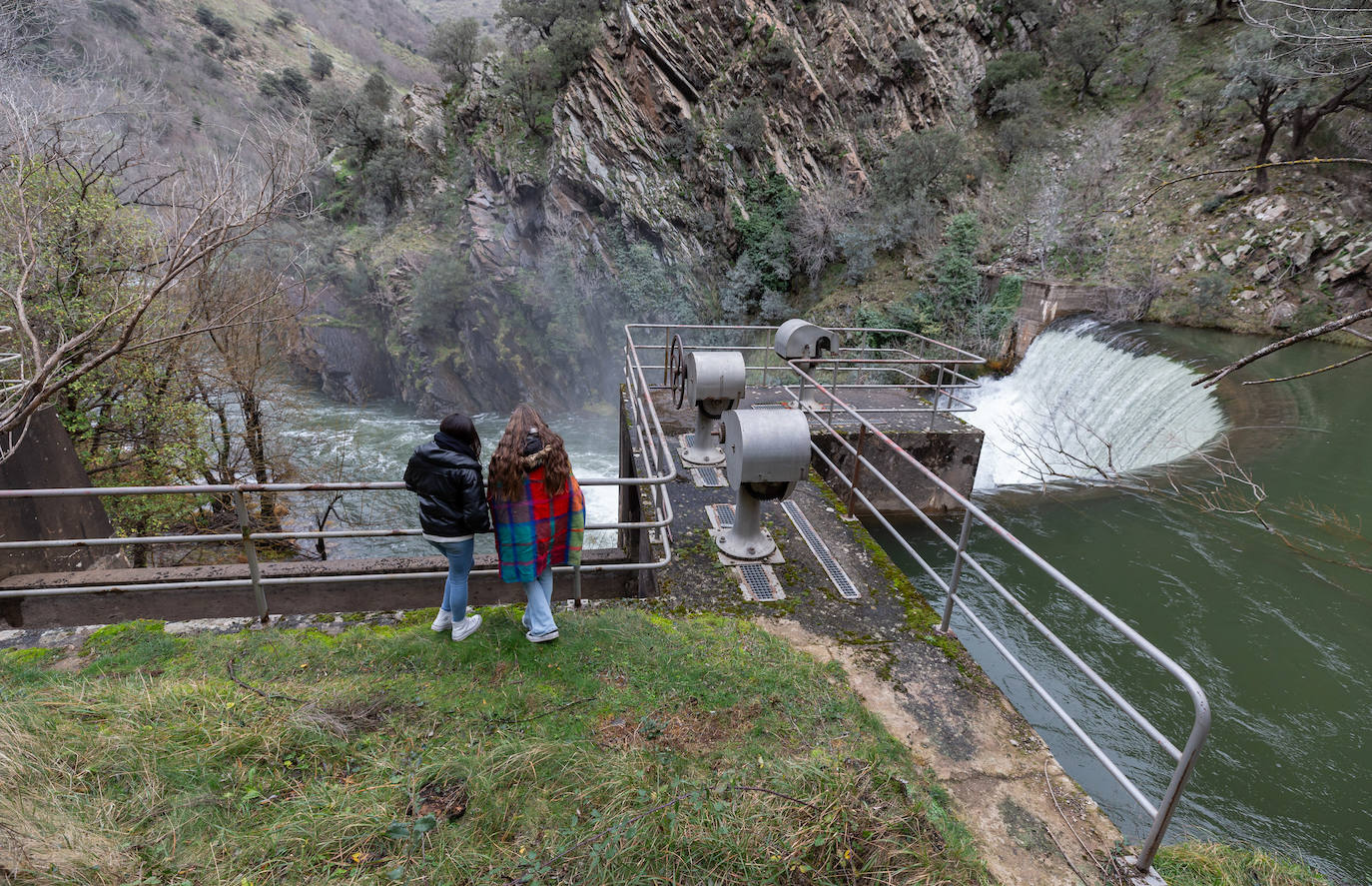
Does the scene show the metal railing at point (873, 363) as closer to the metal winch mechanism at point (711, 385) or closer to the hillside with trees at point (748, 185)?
the metal winch mechanism at point (711, 385)

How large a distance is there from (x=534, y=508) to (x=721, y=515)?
8.76 feet

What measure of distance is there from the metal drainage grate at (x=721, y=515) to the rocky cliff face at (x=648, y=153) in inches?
763

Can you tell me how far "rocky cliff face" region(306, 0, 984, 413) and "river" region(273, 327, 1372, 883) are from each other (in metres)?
13.4

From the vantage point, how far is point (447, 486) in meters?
3.39

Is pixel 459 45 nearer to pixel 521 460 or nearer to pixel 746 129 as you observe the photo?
pixel 746 129

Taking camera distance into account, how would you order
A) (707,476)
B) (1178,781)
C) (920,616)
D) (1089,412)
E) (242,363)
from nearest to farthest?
1. (1178,781)
2. (920,616)
3. (707,476)
4. (242,363)
5. (1089,412)

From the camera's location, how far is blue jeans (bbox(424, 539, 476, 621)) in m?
3.62

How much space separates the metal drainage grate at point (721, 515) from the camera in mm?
5719

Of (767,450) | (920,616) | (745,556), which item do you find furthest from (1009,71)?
(920,616)

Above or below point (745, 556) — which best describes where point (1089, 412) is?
above

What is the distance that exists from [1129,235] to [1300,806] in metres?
18.3

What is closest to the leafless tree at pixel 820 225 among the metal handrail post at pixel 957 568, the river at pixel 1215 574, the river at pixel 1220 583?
the river at pixel 1215 574

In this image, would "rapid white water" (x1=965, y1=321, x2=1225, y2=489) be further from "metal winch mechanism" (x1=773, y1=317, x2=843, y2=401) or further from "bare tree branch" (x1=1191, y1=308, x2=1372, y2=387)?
"bare tree branch" (x1=1191, y1=308, x2=1372, y2=387)

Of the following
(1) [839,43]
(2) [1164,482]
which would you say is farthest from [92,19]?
(2) [1164,482]
